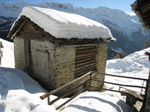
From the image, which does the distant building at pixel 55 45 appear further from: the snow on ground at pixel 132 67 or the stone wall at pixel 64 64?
the snow on ground at pixel 132 67

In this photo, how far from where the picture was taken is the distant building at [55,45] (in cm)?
546

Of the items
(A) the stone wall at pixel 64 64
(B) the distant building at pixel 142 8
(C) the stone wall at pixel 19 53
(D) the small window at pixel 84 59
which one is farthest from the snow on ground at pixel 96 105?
(C) the stone wall at pixel 19 53

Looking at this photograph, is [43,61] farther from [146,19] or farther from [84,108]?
[146,19]

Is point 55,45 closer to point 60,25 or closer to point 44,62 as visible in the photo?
point 60,25

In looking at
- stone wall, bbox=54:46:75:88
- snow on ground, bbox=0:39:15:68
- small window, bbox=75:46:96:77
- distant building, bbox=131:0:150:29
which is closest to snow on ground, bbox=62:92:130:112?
stone wall, bbox=54:46:75:88

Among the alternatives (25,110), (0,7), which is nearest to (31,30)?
(25,110)

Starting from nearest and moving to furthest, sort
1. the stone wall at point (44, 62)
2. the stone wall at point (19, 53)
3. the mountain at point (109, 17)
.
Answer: the stone wall at point (44, 62), the stone wall at point (19, 53), the mountain at point (109, 17)

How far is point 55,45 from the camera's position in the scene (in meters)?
5.35

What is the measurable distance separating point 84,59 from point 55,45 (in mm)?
2353

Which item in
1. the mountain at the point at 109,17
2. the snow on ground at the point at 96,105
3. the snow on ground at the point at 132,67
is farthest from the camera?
the mountain at the point at 109,17

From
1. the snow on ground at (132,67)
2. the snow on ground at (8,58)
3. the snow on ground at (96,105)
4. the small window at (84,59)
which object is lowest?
the snow on ground at (132,67)

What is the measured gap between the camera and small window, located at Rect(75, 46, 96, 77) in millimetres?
6703

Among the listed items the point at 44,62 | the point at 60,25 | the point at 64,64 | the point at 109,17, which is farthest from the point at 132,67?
the point at 109,17

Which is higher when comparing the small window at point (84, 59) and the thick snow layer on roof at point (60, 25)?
the thick snow layer on roof at point (60, 25)
